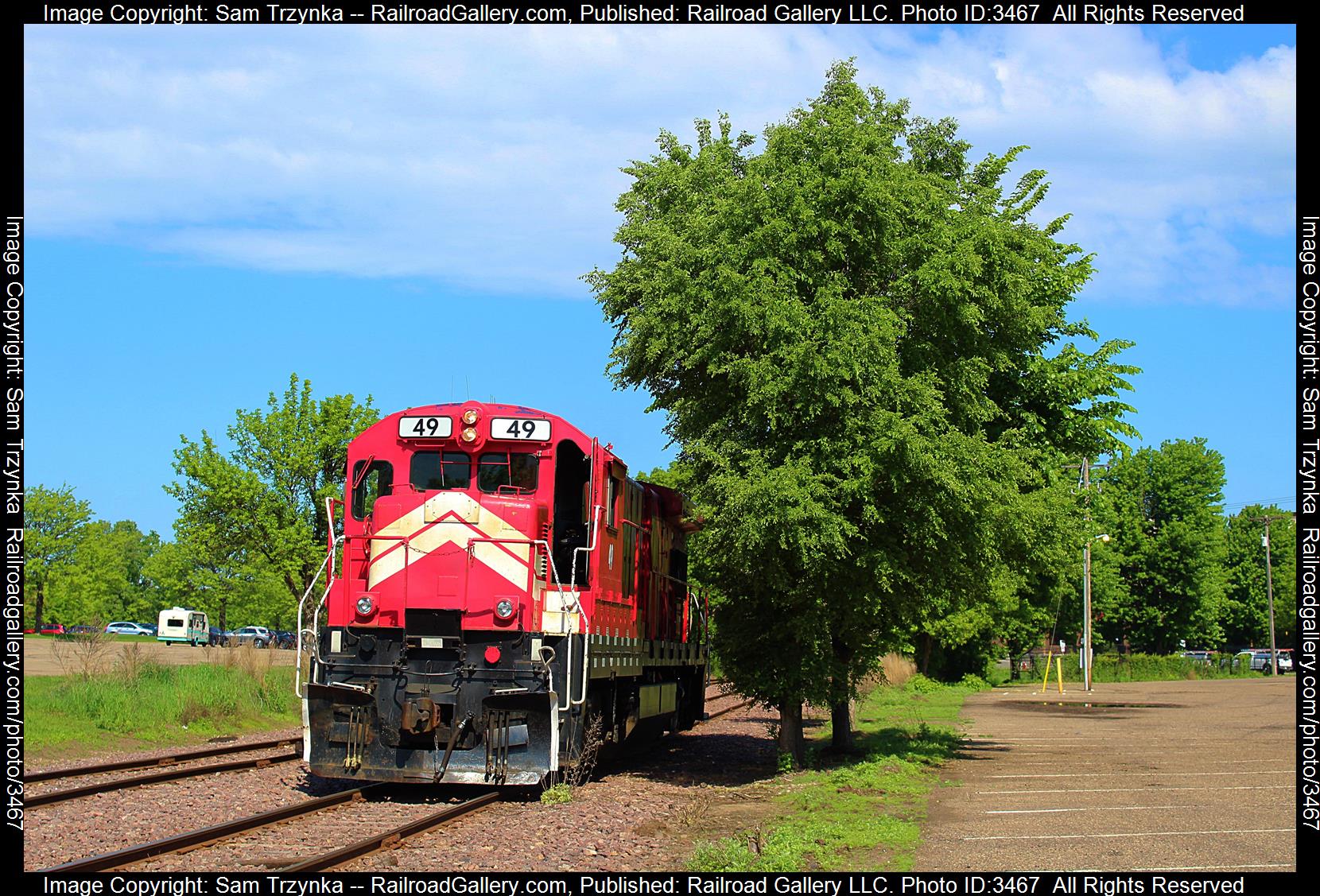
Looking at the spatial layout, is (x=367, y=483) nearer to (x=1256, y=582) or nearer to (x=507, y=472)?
(x=507, y=472)

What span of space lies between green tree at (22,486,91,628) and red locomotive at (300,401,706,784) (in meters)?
53.5

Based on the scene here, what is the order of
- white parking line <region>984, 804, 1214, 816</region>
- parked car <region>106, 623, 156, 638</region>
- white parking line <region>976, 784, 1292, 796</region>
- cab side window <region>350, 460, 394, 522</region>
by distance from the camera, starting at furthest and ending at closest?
1. parked car <region>106, 623, 156, 638</region>
2. white parking line <region>976, 784, 1292, 796</region>
3. cab side window <region>350, 460, 394, 522</region>
4. white parking line <region>984, 804, 1214, 816</region>

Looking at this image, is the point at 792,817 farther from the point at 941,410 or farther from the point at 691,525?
the point at 691,525

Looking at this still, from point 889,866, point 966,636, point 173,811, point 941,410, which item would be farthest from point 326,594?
point 966,636

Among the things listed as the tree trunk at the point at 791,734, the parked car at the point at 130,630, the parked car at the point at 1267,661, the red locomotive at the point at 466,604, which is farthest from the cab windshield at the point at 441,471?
the parked car at the point at 1267,661

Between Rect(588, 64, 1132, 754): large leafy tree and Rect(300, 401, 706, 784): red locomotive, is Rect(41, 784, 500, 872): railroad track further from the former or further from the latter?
Rect(588, 64, 1132, 754): large leafy tree

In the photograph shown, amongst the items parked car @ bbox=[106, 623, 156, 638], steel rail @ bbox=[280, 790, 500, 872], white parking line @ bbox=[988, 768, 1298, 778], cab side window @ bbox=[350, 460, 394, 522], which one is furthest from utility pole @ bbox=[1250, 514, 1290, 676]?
parked car @ bbox=[106, 623, 156, 638]

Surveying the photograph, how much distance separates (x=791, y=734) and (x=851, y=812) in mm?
5418

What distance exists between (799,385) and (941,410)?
208cm

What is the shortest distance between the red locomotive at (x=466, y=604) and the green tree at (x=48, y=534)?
53.5 metres

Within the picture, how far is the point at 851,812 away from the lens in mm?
13320

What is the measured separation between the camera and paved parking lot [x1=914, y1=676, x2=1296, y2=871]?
10.2 meters

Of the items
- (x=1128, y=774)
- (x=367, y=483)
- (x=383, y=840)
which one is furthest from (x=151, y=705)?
(x=1128, y=774)

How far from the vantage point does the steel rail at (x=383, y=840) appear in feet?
A: 30.3
